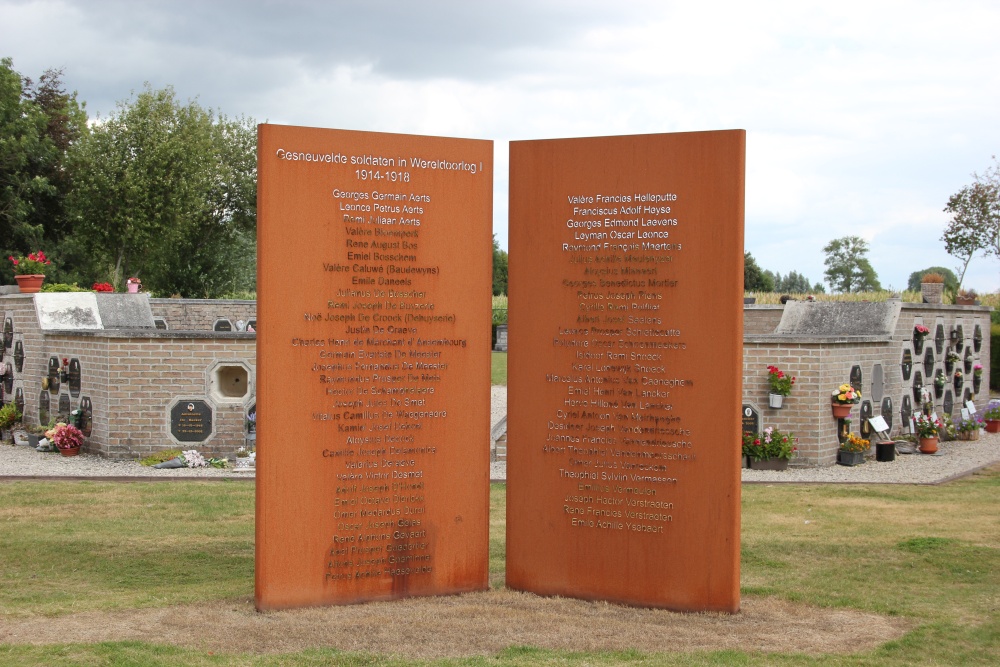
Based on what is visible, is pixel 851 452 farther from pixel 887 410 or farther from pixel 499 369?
pixel 499 369

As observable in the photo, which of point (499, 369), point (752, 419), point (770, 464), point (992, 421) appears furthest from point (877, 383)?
point (499, 369)

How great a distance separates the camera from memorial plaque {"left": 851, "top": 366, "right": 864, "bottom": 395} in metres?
13.3

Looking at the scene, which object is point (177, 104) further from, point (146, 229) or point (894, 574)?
point (894, 574)

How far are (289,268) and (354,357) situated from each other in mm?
617

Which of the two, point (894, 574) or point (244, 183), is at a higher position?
point (244, 183)

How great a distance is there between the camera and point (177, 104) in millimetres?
35156

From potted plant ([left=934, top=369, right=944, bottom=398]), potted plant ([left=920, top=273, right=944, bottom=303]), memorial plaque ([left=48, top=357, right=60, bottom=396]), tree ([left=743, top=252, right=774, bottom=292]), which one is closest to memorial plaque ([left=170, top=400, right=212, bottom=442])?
memorial plaque ([left=48, top=357, right=60, bottom=396])

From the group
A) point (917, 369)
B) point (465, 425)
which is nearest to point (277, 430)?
point (465, 425)

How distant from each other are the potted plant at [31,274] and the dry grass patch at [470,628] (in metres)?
11.1

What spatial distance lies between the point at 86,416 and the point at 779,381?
884cm

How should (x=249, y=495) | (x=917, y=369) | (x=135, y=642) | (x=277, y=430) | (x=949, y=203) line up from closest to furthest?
(x=135, y=642), (x=277, y=430), (x=249, y=495), (x=917, y=369), (x=949, y=203)

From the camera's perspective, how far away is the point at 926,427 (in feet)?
48.3

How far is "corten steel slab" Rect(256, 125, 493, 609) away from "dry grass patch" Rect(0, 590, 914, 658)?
1.01 feet

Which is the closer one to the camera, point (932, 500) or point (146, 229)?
point (932, 500)
